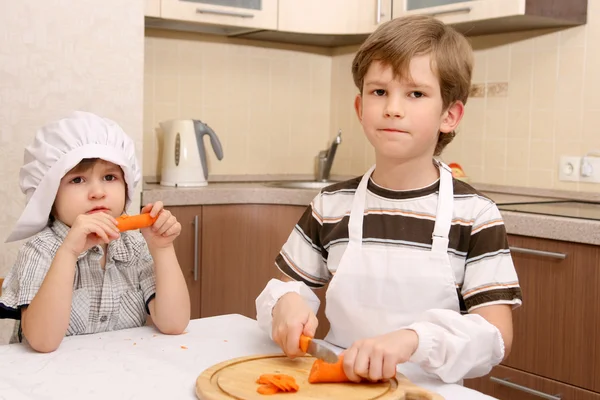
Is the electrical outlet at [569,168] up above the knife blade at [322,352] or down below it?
above

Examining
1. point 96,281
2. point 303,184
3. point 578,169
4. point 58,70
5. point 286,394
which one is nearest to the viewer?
point 286,394

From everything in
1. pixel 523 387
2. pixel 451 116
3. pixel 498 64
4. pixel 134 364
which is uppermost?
pixel 498 64

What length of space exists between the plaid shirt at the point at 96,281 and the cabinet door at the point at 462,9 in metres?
1.52

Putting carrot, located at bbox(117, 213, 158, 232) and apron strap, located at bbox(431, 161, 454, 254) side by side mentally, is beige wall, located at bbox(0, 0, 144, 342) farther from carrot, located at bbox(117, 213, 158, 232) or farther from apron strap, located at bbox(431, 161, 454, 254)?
apron strap, located at bbox(431, 161, 454, 254)

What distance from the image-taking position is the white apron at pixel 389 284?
1.21 m

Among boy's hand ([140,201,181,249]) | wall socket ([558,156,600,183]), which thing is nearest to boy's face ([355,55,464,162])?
boy's hand ([140,201,181,249])

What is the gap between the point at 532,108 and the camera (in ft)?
8.94

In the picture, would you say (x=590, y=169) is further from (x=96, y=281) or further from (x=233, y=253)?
(x=96, y=281)

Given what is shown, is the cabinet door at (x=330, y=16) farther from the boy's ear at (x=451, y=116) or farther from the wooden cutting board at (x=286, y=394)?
the wooden cutting board at (x=286, y=394)

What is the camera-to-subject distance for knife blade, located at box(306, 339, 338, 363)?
1021 millimetres

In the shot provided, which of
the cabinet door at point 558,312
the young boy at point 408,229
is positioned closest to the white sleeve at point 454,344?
the young boy at point 408,229

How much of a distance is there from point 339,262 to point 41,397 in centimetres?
53

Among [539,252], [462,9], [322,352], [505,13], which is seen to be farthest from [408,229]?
[462,9]

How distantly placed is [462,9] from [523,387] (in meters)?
1.23
